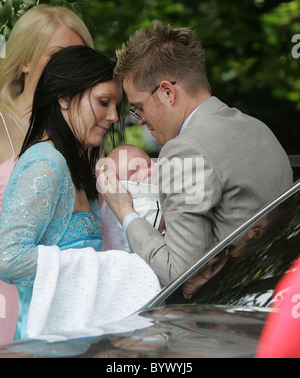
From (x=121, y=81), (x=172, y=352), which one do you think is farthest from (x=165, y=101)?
(x=172, y=352)

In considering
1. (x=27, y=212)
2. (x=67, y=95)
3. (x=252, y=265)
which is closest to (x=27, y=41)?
(x=67, y=95)

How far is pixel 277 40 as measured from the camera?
861 cm

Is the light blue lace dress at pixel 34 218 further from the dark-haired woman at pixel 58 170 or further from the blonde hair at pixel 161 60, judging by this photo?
the blonde hair at pixel 161 60

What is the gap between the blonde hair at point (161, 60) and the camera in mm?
2818

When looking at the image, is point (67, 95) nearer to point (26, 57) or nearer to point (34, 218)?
point (34, 218)

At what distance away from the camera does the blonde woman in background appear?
3.35 m

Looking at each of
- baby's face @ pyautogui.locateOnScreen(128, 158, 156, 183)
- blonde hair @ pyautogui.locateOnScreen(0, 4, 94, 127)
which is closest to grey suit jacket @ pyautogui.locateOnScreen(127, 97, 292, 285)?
baby's face @ pyautogui.locateOnScreen(128, 158, 156, 183)

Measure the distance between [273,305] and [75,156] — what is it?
3.98ft

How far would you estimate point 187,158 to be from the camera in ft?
8.13

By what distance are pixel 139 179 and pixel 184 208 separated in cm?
66

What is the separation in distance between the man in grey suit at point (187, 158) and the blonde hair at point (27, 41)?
74cm

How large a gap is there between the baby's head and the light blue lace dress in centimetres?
41

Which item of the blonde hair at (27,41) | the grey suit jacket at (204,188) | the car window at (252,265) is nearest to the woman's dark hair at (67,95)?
the grey suit jacket at (204,188)
